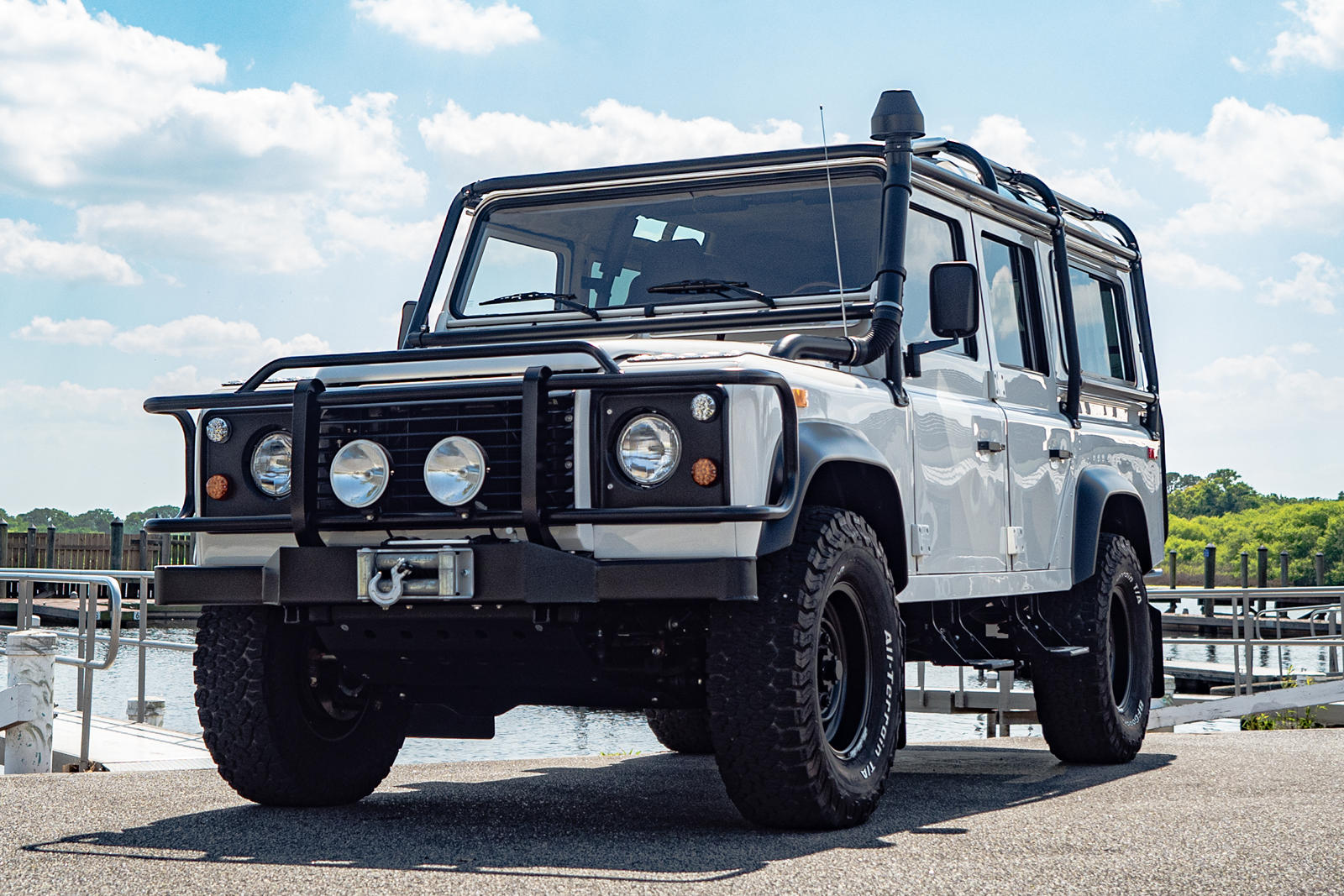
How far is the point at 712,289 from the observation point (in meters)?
6.20

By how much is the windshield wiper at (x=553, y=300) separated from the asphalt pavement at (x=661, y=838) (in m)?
1.93

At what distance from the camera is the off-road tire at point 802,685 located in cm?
475

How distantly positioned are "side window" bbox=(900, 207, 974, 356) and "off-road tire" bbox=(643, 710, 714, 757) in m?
3.15

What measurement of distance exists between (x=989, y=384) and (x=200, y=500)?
11.3 ft

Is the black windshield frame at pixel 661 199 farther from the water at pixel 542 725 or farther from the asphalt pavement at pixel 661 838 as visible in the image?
the water at pixel 542 725

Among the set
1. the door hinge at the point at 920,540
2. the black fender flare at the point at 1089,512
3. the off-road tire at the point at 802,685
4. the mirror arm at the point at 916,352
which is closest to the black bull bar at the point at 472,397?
the off-road tire at the point at 802,685

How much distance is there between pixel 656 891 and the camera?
3.98 m

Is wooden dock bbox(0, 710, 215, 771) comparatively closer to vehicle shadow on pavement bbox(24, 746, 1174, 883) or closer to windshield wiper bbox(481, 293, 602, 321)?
vehicle shadow on pavement bbox(24, 746, 1174, 883)

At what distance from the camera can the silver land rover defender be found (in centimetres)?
476

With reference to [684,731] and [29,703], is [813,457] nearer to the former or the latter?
[684,731]

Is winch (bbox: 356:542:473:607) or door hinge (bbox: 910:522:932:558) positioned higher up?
door hinge (bbox: 910:522:932:558)

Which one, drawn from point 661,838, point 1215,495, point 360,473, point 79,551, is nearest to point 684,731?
point 661,838

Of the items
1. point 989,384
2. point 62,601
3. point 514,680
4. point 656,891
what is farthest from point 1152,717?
point 62,601

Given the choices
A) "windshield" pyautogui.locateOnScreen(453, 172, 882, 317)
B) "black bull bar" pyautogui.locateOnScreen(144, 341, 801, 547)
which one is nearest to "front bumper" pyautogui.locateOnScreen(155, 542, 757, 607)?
"black bull bar" pyautogui.locateOnScreen(144, 341, 801, 547)
